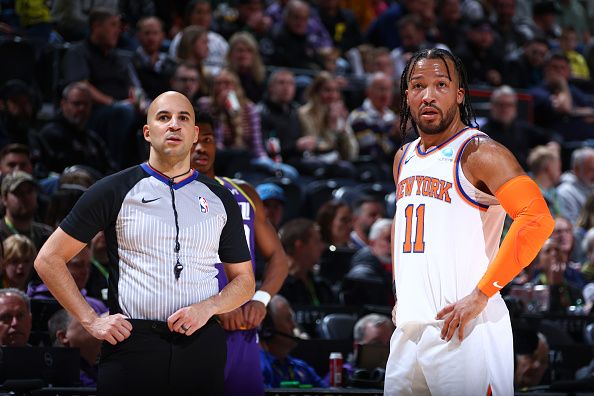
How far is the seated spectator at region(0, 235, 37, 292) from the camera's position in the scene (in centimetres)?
716

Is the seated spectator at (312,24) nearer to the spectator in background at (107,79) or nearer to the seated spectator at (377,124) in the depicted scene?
the seated spectator at (377,124)

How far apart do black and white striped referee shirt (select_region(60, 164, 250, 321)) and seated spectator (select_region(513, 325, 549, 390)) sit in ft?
11.4

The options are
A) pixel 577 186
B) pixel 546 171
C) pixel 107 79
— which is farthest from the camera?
pixel 577 186

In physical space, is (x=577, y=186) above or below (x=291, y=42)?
below

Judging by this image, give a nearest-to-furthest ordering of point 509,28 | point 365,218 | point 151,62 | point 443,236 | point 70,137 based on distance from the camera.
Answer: point 443,236 → point 70,137 → point 365,218 → point 151,62 → point 509,28

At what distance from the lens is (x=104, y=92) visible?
34.4 feet

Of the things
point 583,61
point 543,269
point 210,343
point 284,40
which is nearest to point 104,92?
point 284,40

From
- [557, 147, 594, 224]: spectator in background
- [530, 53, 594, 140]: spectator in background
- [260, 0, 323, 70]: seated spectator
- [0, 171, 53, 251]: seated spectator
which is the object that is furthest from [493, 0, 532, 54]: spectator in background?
[0, 171, 53, 251]: seated spectator

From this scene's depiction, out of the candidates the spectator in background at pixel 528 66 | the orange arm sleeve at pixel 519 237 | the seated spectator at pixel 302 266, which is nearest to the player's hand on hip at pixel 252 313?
the orange arm sleeve at pixel 519 237

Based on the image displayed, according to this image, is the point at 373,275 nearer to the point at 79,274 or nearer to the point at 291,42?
the point at 79,274

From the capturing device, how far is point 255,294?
18.1 feet

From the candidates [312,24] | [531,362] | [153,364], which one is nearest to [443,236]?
[153,364]

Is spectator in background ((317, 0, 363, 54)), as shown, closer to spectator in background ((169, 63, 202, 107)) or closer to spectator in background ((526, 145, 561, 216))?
spectator in background ((526, 145, 561, 216))

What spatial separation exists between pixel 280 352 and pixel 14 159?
2.99 meters
